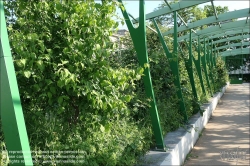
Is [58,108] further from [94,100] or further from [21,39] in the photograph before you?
[21,39]

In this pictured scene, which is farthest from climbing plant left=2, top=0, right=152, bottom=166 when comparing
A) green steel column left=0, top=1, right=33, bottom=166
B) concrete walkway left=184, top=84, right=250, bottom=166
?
concrete walkway left=184, top=84, right=250, bottom=166

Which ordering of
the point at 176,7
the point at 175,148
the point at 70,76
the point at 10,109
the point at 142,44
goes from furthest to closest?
the point at 176,7
the point at 175,148
the point at 142,44
the point at 70,76
the point at 10,109

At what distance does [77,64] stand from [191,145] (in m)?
4.03

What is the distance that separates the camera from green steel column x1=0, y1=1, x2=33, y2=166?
1.73m

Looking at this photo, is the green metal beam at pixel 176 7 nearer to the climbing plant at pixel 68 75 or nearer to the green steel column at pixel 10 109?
the climbing plant at pixel 68 75

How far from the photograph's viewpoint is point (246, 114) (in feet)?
34.9

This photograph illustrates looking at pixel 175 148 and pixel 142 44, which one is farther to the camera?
pixel 175 148

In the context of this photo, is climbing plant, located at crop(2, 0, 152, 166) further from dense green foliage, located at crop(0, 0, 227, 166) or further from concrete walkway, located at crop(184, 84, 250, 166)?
concrete walkway, located at crop(184, 84, 250, 166)

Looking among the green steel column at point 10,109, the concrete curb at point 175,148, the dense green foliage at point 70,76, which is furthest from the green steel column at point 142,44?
the green steel column at point 10,109

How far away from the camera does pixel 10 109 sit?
68.6 inches

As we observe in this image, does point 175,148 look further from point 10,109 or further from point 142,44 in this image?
point 10,109

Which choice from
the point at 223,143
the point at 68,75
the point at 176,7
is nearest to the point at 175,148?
the point at 223,143

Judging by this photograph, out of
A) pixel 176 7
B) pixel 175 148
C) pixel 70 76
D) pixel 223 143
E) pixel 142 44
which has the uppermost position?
pixel 176 7

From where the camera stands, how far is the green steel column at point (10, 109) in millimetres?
1733
